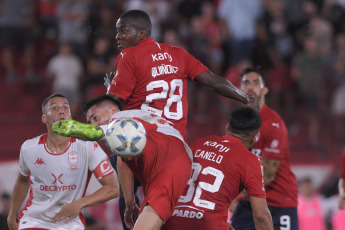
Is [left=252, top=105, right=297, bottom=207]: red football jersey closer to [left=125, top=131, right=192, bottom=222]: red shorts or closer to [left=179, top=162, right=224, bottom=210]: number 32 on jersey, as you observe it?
[left=179, top=162, right=224, bottom=210]: number 32 on jersey

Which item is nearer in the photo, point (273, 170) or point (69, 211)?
point (69, 211)

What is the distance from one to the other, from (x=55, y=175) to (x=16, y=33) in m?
7.89

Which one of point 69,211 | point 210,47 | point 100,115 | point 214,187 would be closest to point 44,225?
point 69,211

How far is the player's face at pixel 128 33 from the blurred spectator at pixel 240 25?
7.96 m

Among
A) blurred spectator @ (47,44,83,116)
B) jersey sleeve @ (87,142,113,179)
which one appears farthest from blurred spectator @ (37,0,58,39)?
jersey sleeve @ (87,142,113,179)

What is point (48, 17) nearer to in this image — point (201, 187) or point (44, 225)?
point (44, 225)

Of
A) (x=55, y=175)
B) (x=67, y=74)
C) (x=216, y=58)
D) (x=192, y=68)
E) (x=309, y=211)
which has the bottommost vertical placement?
(x=309, y=211)

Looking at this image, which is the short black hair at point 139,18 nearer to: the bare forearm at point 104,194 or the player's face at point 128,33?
the player's face at point 128,33

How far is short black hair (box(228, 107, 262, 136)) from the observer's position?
6430mm

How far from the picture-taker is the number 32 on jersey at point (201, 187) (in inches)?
235

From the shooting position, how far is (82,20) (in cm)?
1380

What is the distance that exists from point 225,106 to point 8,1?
493cm

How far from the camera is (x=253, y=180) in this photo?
5984mm

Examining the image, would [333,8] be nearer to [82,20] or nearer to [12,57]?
[82,20]
